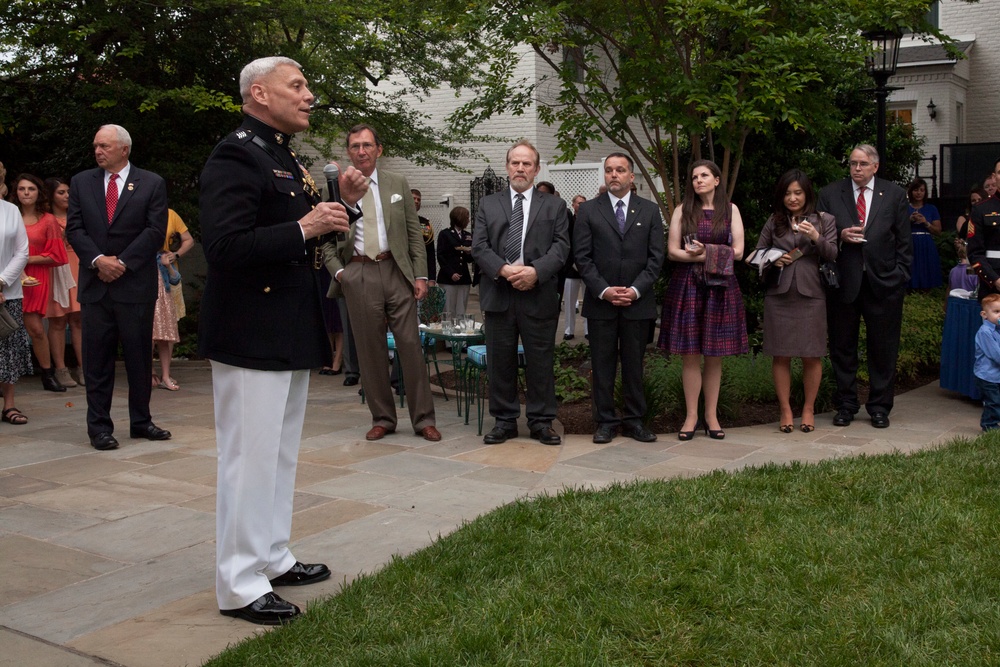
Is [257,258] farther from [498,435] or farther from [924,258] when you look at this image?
[924,258]

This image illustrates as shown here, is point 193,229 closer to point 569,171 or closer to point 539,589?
point 569,171

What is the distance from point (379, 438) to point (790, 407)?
322cm

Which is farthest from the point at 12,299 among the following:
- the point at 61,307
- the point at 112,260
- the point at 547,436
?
the point at 547,436

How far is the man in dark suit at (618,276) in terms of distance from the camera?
7.52 metres

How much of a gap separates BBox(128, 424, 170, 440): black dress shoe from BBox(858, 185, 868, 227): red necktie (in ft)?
18.1

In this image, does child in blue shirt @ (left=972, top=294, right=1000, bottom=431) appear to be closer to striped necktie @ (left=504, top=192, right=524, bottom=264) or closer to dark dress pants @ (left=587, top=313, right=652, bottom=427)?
dark dress pants @ (left=587, top=313, right=652, bottom=427)

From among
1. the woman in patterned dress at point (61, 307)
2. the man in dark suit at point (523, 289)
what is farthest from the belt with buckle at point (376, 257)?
the woman in patterned dress at point (61, 307)

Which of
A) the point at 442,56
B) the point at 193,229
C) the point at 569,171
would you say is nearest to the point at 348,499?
the point at 193,229

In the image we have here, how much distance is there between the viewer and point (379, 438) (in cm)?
777

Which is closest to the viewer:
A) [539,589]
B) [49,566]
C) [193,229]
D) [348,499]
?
[539,589]

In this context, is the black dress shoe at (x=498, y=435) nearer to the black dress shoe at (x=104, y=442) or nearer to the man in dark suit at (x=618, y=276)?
→ the man in dark suit at (x=618, y=276)

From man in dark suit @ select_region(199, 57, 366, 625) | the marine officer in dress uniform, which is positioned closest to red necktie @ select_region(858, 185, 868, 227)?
the marine officer in dress uniform

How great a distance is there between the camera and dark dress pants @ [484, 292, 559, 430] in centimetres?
750

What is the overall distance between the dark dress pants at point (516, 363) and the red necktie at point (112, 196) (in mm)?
2897
